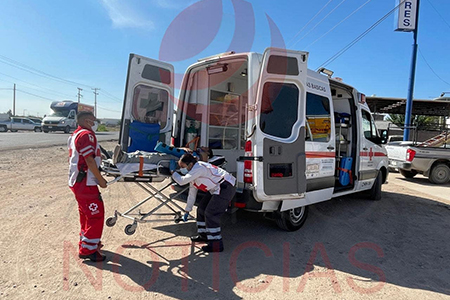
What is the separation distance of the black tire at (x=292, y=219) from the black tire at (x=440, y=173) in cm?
867

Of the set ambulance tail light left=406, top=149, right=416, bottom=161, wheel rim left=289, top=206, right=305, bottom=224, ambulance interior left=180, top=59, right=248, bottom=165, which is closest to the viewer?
wheel rim left=289, top=206, right=305, bottom=224

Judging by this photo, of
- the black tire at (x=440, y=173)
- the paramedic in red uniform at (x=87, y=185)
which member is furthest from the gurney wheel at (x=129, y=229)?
the black tire at (x=440, y=173)

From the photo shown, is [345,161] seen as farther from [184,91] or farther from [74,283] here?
[74,283]

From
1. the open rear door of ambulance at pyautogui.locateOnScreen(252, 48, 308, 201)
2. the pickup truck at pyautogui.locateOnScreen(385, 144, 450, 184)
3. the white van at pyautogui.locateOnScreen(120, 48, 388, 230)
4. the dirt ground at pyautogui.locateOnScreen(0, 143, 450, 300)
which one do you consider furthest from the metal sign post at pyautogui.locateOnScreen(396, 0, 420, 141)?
the open rear door of ambulance at pyautogui.locateOnScreen(252, 48, 308, 201)

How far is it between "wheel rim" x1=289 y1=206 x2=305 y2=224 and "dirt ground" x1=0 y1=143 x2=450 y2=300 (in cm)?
21

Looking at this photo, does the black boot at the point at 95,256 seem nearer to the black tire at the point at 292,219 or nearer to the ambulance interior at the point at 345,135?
the black tire at the point at 292,219

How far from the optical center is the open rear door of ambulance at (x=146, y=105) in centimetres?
491

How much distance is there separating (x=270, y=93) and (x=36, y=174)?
7.57 metres

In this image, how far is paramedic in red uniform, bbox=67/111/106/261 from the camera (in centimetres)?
355

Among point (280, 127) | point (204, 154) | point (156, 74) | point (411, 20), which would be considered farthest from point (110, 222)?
point (411, 20)

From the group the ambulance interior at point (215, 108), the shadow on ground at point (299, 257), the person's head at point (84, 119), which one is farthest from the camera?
the ambulance interior at point (215, 108)

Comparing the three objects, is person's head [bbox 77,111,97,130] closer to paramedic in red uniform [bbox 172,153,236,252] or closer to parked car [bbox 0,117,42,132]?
paramedic in red uniform [bbox 172,153,236,252]

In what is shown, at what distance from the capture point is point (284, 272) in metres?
3.60

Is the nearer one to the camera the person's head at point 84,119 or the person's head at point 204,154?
the person's head at point 84,119
